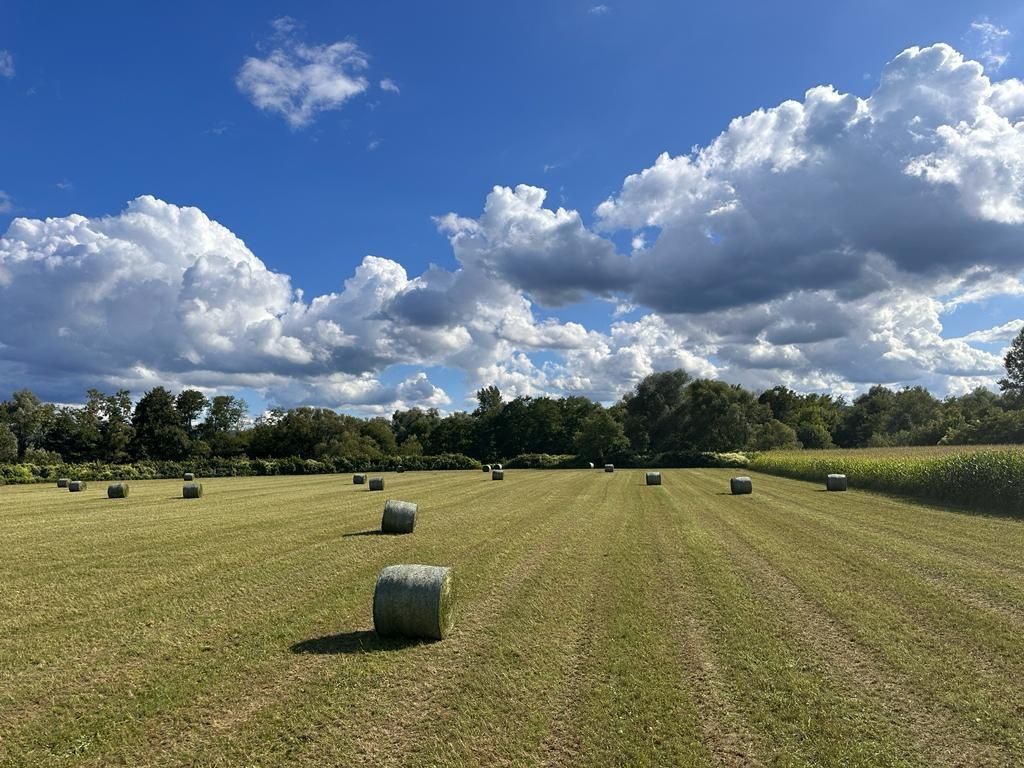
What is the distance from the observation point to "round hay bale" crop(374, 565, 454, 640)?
28.0 ft

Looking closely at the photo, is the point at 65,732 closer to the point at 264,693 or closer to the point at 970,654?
the point at 264,693

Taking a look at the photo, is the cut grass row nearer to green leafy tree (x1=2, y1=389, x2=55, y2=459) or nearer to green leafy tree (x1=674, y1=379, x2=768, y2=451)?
green leafy tree (x1=674, y1=379, x2=768, y2=451)

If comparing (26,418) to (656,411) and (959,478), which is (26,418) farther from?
(959,478)

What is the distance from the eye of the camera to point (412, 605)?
852 centimetres

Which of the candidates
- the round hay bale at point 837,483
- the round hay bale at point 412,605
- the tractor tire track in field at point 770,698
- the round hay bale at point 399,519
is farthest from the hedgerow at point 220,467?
the tractor tire track in field at point 770,698

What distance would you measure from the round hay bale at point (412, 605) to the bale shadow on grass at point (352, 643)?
110 mm

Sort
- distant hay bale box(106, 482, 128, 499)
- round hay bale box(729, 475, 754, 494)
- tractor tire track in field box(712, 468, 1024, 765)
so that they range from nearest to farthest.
Result: 1. tractor tire track in field box(712, 468, 1024, 765)
2. round hay bale box(729, 475, 754, 494)
3. distant hay bale box(106, 482, 128, 499)

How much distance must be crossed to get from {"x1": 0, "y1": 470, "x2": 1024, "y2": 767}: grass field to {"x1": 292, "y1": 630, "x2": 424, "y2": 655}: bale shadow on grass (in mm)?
56

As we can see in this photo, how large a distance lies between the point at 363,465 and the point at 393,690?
246ft

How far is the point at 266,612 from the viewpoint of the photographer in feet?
32.4

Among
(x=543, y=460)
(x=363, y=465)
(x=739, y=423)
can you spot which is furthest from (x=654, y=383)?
(x=363, y=465)

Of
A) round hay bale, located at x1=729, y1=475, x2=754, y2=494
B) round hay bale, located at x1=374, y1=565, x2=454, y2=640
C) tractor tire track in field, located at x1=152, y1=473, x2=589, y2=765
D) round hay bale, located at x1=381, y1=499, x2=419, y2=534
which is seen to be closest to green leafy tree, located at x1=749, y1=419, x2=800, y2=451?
round hay bale, located at x1=729, y1=475, x2=754, y2=494

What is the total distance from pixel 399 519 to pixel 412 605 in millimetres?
9751

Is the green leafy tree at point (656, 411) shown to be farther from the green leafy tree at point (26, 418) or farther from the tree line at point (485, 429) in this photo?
the green leafy tree at point (26, 418)
